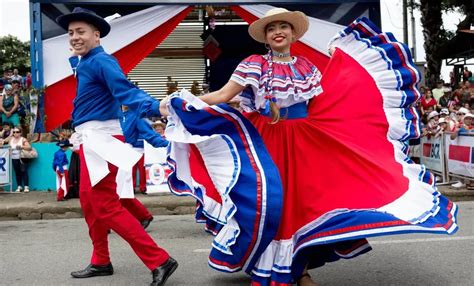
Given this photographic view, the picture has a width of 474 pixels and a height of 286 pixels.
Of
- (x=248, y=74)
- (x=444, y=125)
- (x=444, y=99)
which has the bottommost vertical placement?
(x=444, y=125)

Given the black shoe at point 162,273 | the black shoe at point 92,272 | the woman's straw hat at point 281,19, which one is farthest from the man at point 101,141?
the woman's straw hat at point 281,19

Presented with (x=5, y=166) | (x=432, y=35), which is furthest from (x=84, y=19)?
(x=432, y=35)

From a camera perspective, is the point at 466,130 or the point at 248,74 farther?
the point at 466,130

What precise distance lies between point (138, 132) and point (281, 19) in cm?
128

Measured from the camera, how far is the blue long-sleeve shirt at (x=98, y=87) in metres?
4.35

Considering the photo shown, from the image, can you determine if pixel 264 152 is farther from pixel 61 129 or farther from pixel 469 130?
pixel 61 129

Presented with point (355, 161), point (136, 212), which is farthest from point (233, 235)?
point (136, 212)

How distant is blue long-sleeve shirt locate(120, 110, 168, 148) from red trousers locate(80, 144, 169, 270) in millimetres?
264

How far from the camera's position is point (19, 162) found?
35.7ft

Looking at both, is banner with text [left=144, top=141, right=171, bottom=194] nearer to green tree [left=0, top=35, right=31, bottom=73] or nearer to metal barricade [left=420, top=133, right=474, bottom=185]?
metal barricade [left=420, top=133, right=474, bottom=185]

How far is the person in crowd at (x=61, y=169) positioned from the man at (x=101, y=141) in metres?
5.29

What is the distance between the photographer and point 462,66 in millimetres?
20438

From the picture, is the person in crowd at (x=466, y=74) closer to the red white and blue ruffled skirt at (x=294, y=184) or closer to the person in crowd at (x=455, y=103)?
the person in crowd at (x=455, y=103)

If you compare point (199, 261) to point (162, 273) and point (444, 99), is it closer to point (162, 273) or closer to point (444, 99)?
point (162, 273)
